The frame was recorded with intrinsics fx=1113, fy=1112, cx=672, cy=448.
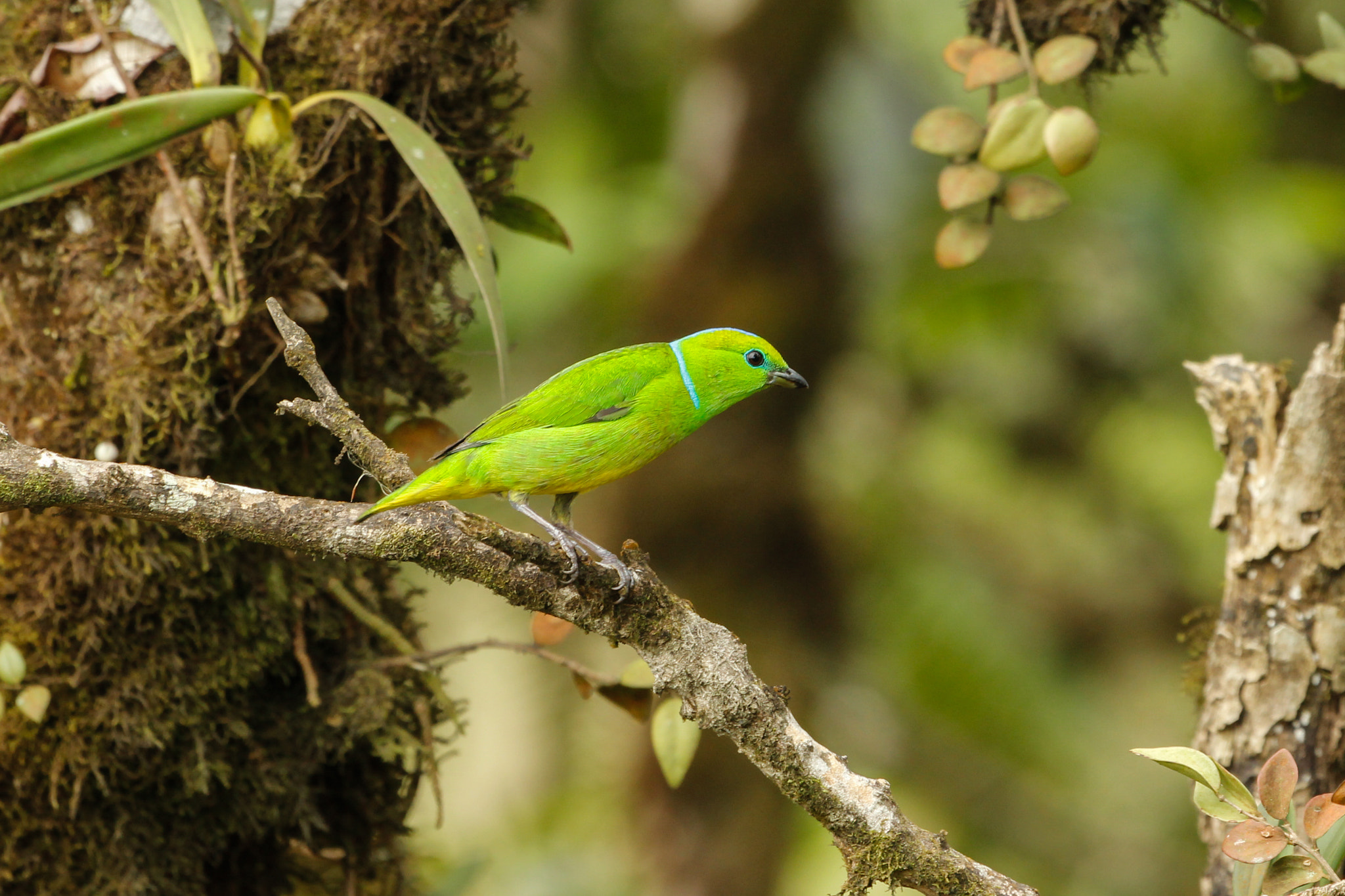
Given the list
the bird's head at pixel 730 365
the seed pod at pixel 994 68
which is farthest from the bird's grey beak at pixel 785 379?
the seed pod at pixel 994 68

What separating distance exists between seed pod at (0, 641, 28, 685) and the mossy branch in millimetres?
717

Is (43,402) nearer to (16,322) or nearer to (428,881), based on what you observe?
(16,322)

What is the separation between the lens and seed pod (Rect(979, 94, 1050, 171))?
288 cm

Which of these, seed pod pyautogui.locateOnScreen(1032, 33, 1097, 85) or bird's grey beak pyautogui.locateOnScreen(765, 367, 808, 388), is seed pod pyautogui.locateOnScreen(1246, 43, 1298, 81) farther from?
bird's grey beak pyautogui.locateOnScreen(765, 367, 808, 388)

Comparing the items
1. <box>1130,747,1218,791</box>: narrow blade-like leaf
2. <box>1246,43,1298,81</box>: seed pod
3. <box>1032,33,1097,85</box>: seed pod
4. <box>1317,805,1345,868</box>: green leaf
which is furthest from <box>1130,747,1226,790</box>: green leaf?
<box>1246,43,1298,81</box>: seed pod

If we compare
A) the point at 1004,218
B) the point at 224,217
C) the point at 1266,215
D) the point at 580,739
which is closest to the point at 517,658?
the point at 580,739

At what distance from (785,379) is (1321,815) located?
4.80 ft

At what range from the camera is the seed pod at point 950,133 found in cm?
301

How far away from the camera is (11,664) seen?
2.43 meters

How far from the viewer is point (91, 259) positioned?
8.77 feet

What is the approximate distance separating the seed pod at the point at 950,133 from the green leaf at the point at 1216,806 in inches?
68.5

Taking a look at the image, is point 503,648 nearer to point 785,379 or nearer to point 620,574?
point 620,574

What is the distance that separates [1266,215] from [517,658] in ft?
21.1

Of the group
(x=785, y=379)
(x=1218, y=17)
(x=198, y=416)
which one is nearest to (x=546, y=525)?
(x=785, y=379)
